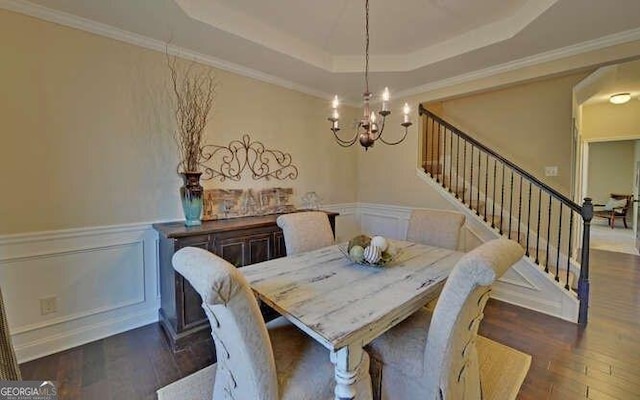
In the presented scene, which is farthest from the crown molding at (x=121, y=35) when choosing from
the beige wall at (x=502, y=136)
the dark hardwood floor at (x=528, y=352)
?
the dark hardwood floor at (x=528, y=352)

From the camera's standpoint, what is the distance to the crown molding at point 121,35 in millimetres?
2148

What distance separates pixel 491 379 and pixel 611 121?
259 inches

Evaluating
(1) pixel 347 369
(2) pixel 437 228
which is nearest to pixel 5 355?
(1) pixel 347 369

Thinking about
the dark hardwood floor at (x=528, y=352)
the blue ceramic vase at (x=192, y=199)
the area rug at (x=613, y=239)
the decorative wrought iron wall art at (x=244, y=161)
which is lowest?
the dark hardwood floor at (x=528, y=352)

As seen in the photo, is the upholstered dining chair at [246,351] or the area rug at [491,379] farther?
the area rug at [491,379]

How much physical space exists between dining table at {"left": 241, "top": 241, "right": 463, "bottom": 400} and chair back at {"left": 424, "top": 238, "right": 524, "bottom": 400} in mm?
211

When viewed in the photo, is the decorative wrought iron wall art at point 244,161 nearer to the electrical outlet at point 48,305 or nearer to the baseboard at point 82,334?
the baseboard at point 82,334

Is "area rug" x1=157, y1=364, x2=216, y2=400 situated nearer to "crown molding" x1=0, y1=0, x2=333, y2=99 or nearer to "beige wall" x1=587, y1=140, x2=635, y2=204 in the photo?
"crown molding" x1=0, y1=0, x2=333, y2=99

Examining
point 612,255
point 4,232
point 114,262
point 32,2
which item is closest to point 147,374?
point 114,262

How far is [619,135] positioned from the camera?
18.8 feet

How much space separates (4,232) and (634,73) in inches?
260

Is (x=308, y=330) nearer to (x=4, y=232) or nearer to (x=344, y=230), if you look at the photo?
(x=4, y=232)

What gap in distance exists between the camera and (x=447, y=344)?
131 cm

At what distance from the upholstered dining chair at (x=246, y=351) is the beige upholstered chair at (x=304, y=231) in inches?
40.7
